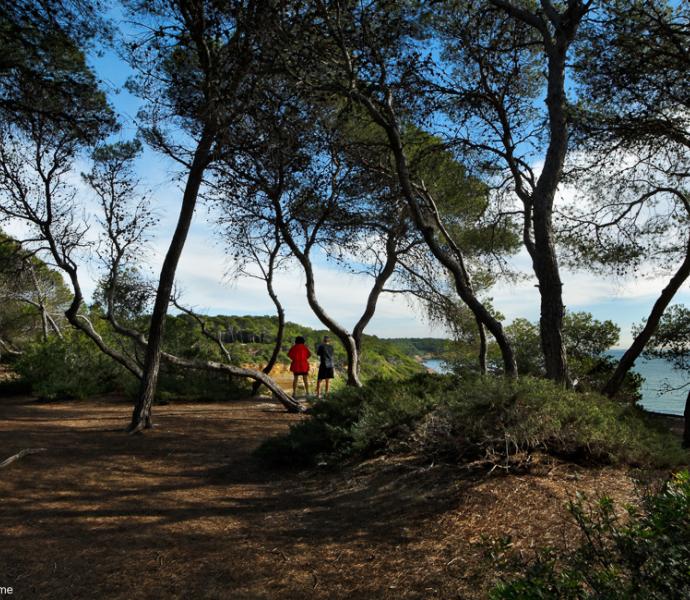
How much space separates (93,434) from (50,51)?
216 inches

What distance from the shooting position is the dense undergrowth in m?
4.41

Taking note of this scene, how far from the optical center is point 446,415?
198 inches

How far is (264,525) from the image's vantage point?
426cm

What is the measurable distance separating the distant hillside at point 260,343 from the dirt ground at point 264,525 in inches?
353

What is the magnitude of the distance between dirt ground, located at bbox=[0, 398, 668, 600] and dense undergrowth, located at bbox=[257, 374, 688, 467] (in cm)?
20

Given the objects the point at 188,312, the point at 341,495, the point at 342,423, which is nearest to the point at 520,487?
the point at 341,495

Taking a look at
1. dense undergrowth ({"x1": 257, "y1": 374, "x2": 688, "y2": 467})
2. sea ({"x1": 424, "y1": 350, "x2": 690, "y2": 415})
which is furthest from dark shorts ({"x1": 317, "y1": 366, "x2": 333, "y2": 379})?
dense undergrowth ({"x1": 257, "y1": 374, "x2": 688, "y2": 467})

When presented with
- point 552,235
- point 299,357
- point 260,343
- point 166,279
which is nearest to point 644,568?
point 552,235

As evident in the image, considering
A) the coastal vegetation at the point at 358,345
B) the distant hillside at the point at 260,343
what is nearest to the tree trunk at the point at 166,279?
the coastal vegetation at the point at 358,345

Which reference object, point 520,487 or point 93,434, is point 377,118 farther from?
point 93,434

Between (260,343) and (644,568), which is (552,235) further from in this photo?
(260,343)

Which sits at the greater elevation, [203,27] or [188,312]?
[203,27]

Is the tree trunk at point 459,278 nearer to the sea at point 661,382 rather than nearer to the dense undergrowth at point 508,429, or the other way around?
the dense undergrowth at point 508,429

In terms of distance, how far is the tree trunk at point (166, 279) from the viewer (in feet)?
27.2
